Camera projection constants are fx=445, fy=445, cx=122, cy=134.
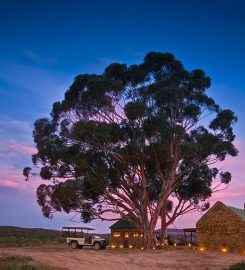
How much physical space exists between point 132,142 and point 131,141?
0.20 metres

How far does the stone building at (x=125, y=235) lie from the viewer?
52772mm

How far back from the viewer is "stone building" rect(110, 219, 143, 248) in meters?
52.8

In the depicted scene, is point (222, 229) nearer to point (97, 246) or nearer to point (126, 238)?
point (97, 246)

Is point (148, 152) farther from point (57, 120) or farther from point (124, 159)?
point (57, 120)

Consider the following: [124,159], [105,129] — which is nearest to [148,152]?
[124,159]

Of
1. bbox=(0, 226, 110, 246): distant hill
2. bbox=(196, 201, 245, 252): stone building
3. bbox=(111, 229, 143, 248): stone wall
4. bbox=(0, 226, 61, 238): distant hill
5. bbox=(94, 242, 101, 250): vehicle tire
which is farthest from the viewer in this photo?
bbox=(0, 226, 61, 238): distant hill

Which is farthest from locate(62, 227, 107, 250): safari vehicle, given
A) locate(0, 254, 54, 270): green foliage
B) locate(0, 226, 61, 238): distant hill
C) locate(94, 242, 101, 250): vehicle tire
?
locate(0, 226, 61, 238): distant hill

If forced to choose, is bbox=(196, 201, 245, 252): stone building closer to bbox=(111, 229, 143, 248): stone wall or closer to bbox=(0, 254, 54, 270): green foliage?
bbox=(111, 229, 143, 248): stone wall

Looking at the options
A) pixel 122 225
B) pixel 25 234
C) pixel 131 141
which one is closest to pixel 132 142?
pixel 131 141

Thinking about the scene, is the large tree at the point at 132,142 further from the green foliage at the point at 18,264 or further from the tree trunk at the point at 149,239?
the green foliage at the point at 18,264

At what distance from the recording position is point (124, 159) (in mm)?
42281

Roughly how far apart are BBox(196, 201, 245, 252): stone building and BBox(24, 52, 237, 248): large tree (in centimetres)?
450

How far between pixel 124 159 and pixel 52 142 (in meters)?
7.22

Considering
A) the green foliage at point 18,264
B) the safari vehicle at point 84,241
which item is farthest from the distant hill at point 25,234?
the green foliage at point 18,264
